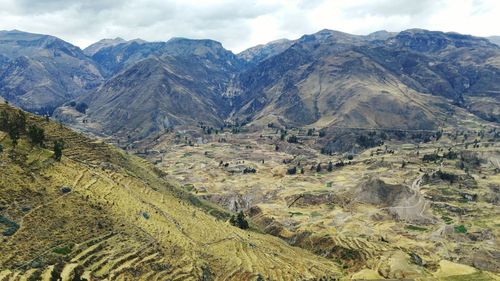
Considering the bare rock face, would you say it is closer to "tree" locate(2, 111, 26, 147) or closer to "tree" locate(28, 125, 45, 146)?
"tree" locate(28, 125, 45, 146)

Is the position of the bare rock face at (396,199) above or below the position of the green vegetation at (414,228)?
above

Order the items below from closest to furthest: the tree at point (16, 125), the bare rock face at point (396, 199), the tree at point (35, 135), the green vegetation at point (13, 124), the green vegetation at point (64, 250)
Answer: the green vegetation at point (64, 250), the tree at point (16, 125), the green vegetation at point (13, 124), the tree at point (35, 135), the bare rock face at point (396, 199)

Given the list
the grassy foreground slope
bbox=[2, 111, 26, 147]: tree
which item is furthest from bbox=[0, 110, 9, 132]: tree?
the grassy foreground slope

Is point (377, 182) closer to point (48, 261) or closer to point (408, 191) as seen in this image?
point (408, 191)

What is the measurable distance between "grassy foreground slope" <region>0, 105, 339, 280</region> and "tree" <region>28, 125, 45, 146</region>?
7.83 ft

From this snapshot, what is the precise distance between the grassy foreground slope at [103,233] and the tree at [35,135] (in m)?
2.39

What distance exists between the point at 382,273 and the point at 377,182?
86367mm

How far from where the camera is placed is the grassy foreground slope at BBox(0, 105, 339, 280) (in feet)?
240

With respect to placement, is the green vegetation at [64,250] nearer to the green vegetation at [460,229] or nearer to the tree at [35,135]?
the tree at [35,135]

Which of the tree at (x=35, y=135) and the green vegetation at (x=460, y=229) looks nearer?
the tree at (x=35, y=135)

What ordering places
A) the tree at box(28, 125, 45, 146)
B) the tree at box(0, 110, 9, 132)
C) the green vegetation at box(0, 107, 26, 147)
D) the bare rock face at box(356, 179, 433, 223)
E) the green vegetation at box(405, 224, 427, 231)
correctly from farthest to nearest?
the bare rock face at box(356, 179, 433, 223), the green vegetation at box(405, 224, 427, 231), the tree at box(28, 125, 45, 146), the tree at box(0, 110, 9, 132), the green vegetation at box(0, 107, 26, 147)

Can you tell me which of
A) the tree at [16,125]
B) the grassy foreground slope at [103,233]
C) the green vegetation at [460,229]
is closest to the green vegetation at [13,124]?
the tree at [16,125]

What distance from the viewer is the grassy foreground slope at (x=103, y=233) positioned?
7300 centimetres

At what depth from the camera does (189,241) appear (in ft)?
322
